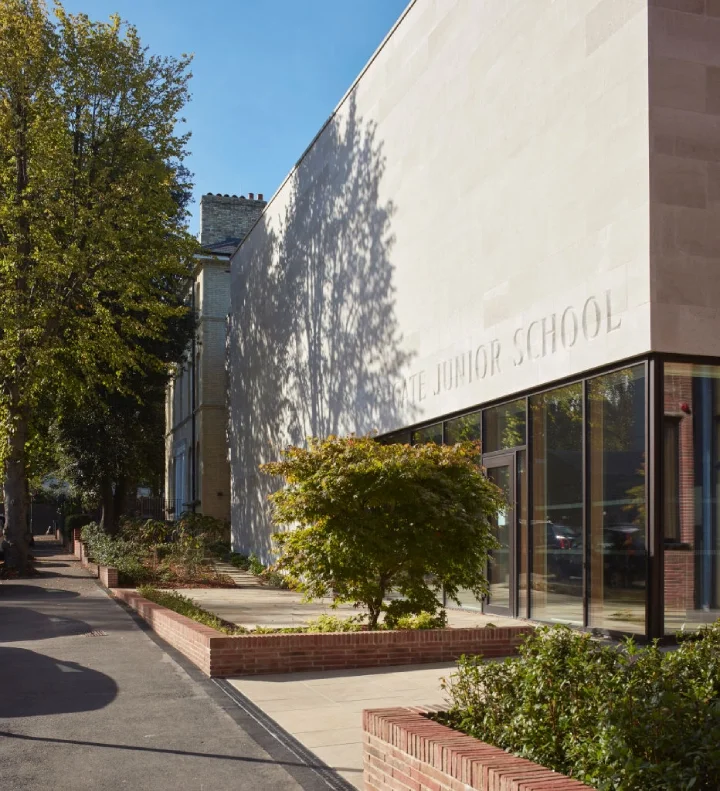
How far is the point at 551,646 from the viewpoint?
5.94 metres

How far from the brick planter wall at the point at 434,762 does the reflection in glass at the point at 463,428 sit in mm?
9840

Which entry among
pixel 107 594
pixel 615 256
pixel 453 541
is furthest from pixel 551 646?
pixel 107 594

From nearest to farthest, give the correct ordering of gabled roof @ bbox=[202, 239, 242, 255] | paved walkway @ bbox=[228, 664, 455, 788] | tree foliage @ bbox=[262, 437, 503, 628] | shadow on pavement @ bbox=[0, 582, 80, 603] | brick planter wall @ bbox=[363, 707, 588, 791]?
brick planter wall @ bbox=[363, 707, 588, 791], paved walkway @ bbox=[228, 664, 455, 788], tree foliage @ bbox=[262, 437, 503, 628], shadow on pavement @ bbox=[0, 582, 80, 603], gabled roof @ bbox=[202, 239, 242, 255]

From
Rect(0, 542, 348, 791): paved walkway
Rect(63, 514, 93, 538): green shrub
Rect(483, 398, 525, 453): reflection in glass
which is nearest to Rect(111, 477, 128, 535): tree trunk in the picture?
Rect(63, 514, 93, 538): green shrub

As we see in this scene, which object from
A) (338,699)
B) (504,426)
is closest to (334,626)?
(338,699)

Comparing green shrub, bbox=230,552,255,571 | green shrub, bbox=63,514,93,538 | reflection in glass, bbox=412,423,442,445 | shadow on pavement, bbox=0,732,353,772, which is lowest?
green shrub, bbox=230,552,255,571

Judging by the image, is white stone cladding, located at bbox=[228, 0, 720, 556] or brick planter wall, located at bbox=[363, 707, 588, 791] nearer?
brick planter wall, located at bbox=[363, 707, 588, 791]

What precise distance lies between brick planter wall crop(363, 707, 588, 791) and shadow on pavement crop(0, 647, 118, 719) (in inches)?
149

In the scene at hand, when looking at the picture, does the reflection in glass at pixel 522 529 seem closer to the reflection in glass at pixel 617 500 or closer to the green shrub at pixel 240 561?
the reflection in glass at pixel 617 500

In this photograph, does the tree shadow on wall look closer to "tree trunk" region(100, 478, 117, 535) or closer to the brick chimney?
"tree trunk" region(100, 478, 117, 535)

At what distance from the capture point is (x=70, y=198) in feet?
83.7

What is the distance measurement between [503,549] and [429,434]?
3.24 metres

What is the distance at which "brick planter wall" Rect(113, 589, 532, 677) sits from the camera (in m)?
10.1

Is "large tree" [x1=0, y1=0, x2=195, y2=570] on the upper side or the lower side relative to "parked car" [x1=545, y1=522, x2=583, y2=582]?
upper
